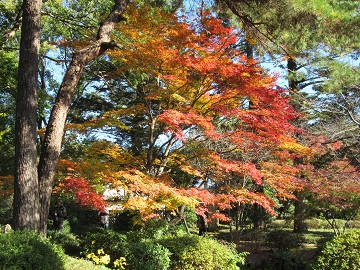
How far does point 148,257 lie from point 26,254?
339cm

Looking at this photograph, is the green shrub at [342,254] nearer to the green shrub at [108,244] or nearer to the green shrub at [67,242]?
the green shrub at [108,244]

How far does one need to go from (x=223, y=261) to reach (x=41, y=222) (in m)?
3.46

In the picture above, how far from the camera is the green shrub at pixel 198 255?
6.26m

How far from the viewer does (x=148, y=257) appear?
6.46m

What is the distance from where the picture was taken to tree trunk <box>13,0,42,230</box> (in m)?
5.11

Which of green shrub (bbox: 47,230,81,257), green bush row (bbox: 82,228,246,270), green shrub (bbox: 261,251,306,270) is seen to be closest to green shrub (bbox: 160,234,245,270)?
green bush row (bbox: 82,228,246,270)

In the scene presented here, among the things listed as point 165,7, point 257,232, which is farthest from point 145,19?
point 257,232

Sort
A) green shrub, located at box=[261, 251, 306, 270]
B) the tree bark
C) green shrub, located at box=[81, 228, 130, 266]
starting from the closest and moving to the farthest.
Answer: the tree bark
green shrub, located at box=[81, 228, 130, 266]
green shrub, located at box=[261, 251, 306, 270]

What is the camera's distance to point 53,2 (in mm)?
12602

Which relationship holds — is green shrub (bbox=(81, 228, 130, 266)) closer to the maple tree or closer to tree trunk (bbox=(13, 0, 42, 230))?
the maple tree

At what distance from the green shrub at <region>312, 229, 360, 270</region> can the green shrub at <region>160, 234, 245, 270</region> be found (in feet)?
5.16

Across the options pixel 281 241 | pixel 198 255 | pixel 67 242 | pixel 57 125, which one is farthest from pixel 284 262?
pixel 57 125

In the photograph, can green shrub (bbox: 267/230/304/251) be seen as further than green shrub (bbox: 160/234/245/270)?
Yes

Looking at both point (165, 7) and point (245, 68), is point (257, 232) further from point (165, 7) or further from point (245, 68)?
point (165, 7)
